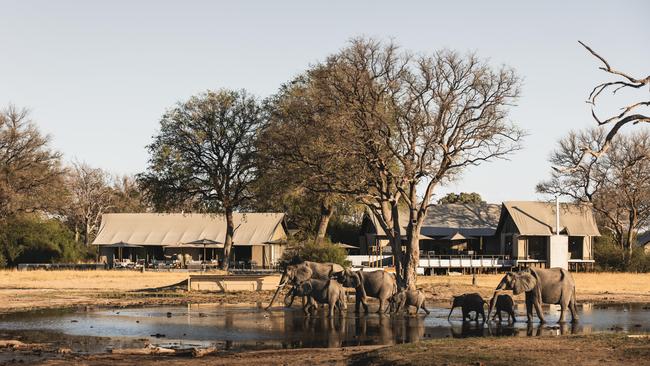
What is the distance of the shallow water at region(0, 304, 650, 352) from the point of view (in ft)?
86.6

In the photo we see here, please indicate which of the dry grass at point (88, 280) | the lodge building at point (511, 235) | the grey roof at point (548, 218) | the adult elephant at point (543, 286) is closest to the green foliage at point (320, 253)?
the dry grass at point (88, 280)

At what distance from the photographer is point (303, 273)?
128 feet

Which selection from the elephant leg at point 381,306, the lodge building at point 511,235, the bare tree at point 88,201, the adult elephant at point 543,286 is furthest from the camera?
the bare tree at point 88,201

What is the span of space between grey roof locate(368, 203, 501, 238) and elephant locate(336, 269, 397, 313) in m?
43.8

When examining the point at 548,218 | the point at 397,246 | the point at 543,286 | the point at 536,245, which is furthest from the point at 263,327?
the point at 548,218

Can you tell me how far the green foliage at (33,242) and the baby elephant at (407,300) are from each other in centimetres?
5299

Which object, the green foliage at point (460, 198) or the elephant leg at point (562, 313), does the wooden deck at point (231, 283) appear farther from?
the green foliage at point (460, 198)

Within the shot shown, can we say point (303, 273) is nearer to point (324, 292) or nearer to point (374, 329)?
point (324, 292)

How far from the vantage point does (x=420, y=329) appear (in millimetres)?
29922

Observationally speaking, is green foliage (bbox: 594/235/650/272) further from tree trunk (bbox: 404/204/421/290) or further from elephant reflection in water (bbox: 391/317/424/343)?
elephant reflection in water (bbox: 391/317/424/343)

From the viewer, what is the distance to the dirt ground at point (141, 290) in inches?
1687

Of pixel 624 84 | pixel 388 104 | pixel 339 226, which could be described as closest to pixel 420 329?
pixel 624 84

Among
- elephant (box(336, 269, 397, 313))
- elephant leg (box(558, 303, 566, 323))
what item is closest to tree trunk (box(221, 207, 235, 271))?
elephant (box(336, 269, 397, 313))

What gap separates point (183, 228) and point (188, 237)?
198cm
